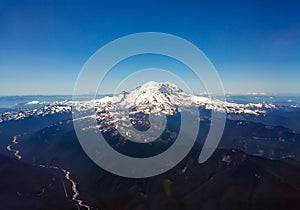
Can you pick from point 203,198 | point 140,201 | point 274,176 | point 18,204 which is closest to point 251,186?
point 274,176

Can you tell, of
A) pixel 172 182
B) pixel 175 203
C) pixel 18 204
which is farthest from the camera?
pixel 172 182

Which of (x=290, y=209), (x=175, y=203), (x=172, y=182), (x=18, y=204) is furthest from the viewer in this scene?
(x=172, y=182)

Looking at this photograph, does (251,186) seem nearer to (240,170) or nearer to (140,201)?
(240,170)

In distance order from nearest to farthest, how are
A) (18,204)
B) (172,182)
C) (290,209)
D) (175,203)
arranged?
(290,209) < (175,203) < (18,204) < (172,182)

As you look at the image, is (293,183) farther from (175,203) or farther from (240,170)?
(175,203)

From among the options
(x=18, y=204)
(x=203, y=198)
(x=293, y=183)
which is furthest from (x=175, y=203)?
(x=18, y=204)

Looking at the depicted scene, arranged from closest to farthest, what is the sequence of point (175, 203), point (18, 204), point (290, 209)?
1. point (290, 209)
2. point (175, 203)
3. point (18, 204)

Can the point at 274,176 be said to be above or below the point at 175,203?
above

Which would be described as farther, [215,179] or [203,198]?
[215,179]

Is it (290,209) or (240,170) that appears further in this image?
(240,170)
